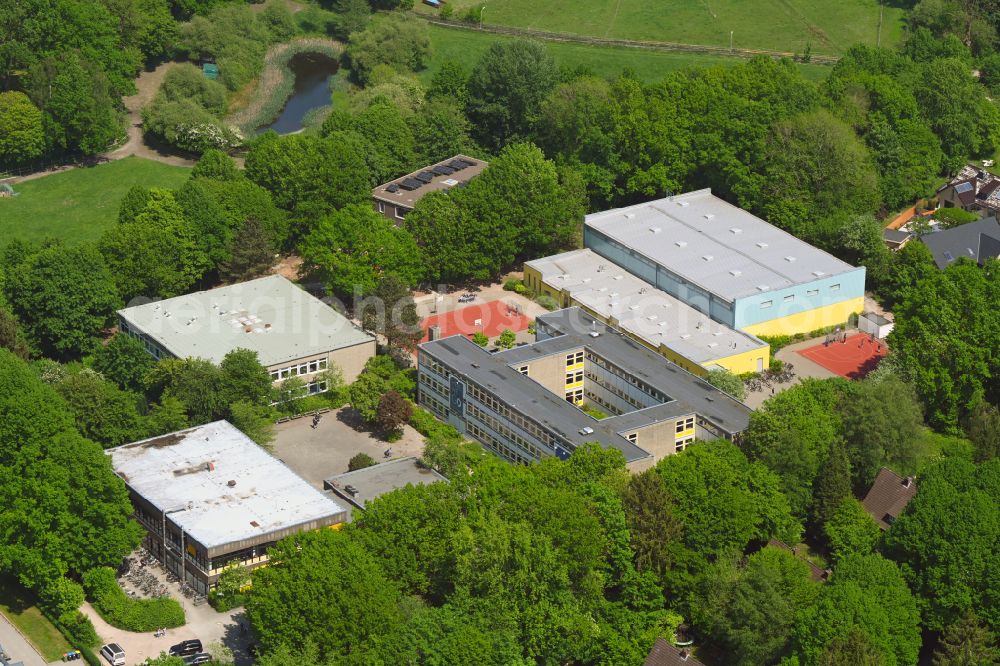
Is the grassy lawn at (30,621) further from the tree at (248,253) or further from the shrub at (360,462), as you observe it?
the tree at (248,253)

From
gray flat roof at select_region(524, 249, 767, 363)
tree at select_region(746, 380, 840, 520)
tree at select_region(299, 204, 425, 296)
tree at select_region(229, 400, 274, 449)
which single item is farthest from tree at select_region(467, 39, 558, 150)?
tree at select_region(746, 380, 840, 520)

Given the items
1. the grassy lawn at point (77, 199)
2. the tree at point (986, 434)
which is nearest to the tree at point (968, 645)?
the tree at point (986, 434)

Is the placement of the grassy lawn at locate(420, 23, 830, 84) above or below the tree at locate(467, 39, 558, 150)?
below

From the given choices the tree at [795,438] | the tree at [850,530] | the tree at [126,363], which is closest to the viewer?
the tree at [850,530]

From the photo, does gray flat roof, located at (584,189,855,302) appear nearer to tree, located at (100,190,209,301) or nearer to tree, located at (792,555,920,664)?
tree, located at (100,190,209,301)

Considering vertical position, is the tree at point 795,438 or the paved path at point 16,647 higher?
the tree at point 795,438

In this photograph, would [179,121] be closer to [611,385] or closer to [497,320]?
[497,320]
